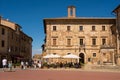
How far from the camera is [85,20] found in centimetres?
6000

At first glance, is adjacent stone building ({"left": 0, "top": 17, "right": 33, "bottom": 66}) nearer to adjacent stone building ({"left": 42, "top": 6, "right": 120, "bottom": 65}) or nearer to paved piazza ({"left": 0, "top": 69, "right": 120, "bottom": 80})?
adjacent stone building ({"left": 42, "top": 6, "right": 120, "bottom": 65})

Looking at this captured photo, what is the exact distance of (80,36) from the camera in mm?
59719

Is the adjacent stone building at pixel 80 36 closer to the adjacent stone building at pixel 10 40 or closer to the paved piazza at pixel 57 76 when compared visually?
the adjacent stone building at pixel 10 40

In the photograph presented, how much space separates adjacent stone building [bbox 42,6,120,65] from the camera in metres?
59.5

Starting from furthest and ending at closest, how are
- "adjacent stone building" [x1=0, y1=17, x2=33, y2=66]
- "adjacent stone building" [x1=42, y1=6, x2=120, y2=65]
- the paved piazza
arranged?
"adjacent stone building" [x1=42, y1=6, x2=120, y2=65], "adjacent stone building" [x1=0, y1=17, x2=33, y2=66], the paved piazza

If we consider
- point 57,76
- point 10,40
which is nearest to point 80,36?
point 10,40

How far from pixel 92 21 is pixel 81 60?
8.69m


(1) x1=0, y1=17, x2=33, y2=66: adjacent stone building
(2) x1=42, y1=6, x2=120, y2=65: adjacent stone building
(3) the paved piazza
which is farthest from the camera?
(2) x1=42, y1=6, x2=120, y2=65: adjacent stone building

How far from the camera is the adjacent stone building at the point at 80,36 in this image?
59.5 metres

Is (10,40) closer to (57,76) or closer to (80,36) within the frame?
(80,36)

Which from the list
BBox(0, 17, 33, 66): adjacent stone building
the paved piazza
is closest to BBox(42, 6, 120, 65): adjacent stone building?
BBox(0, 17, 33, 66): adjacent stone building

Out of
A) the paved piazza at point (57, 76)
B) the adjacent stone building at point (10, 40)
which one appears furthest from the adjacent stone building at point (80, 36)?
the paved piazza at point (57, 76)

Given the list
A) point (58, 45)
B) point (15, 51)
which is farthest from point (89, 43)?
point (15, 51)

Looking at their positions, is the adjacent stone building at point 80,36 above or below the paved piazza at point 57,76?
above
